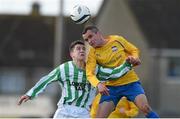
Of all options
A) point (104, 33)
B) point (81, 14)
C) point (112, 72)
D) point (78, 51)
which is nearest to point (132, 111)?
point (112, 72)

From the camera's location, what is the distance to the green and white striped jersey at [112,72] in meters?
9.47

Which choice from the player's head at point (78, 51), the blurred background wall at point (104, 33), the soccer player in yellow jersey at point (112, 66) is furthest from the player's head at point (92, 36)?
the blurred background wall at point (104, 33)

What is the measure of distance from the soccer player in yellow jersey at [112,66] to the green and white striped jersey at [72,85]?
22 cm

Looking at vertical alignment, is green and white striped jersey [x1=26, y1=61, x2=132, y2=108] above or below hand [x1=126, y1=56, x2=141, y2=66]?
below

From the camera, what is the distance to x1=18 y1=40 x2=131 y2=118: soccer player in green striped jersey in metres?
9.51

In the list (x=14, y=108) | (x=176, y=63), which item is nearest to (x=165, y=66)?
(x=176, y=63)

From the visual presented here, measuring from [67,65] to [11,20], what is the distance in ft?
137

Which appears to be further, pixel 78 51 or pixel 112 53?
pixel 112 53

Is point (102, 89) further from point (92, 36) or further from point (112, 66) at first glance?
point (92, 36)

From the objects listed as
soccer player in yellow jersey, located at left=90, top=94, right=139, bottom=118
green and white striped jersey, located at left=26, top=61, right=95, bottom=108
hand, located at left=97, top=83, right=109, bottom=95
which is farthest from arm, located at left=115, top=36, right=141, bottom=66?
soccer player in yellow jersey, located at left=90, top=94, right=139, bottom=118

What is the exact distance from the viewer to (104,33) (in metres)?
27.7

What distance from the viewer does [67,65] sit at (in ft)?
31.5

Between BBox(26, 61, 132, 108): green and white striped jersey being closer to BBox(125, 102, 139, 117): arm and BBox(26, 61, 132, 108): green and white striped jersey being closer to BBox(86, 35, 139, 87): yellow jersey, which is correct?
BBox(86, 35, 139, 87): yellow jersey

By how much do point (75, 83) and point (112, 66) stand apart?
1.63 feet
